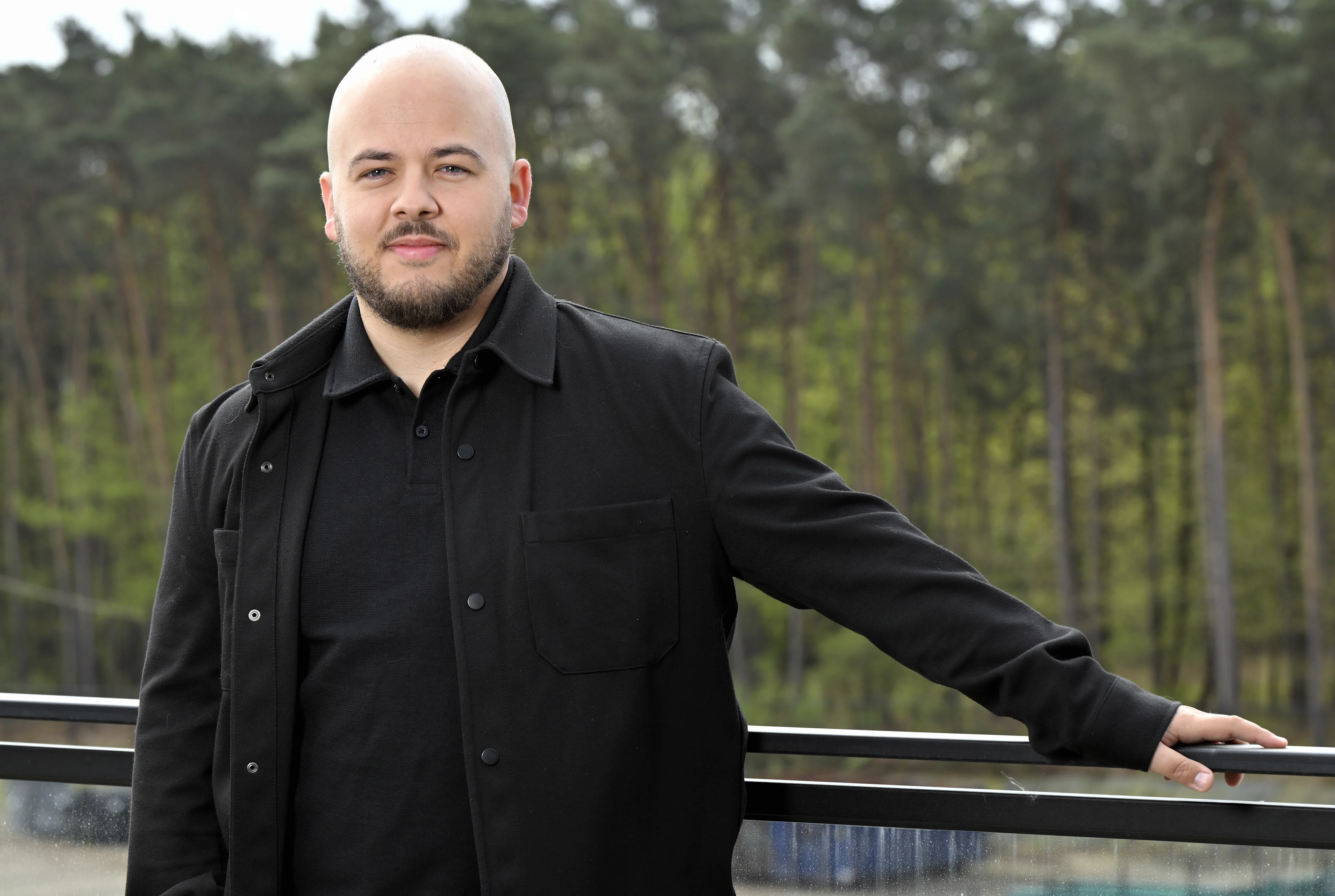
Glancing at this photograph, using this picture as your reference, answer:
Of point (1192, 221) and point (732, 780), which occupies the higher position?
point (1192, 221)

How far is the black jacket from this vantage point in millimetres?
1839

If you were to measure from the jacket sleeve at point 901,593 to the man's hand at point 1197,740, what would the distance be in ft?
0.08

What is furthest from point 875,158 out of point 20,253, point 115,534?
point 115,534

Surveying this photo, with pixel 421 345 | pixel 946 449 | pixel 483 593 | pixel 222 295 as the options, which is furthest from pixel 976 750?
pixel 222 295

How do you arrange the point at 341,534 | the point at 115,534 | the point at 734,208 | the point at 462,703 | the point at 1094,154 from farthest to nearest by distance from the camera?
the point at 115,534
the point at 734,208
the point at 1094,154
the point at 341,534
the point at 462,703

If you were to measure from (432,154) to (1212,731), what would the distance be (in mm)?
1250

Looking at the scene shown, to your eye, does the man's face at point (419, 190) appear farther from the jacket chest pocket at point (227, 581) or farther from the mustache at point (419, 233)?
the jacket chest pocket at point (227, 581)

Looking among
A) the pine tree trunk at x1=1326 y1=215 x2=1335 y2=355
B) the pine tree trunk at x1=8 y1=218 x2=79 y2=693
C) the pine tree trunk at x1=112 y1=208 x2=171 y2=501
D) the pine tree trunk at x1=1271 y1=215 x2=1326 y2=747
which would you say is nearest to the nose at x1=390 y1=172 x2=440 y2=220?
the pine tree trunk at x1=1326 y1=215 x2=1335 y2=355

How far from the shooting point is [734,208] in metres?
30.7

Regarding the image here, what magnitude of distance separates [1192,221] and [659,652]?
22990 mm

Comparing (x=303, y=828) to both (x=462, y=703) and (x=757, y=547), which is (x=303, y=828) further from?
(x=757, y=547)

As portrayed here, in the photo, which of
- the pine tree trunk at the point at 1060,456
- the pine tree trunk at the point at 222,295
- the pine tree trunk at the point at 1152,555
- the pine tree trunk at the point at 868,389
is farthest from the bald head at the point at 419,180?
the pine tree trunk at the point at 1152,555

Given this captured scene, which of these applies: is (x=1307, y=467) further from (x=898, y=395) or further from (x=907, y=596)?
(x=907, y=596)

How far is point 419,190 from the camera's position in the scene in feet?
6.49
